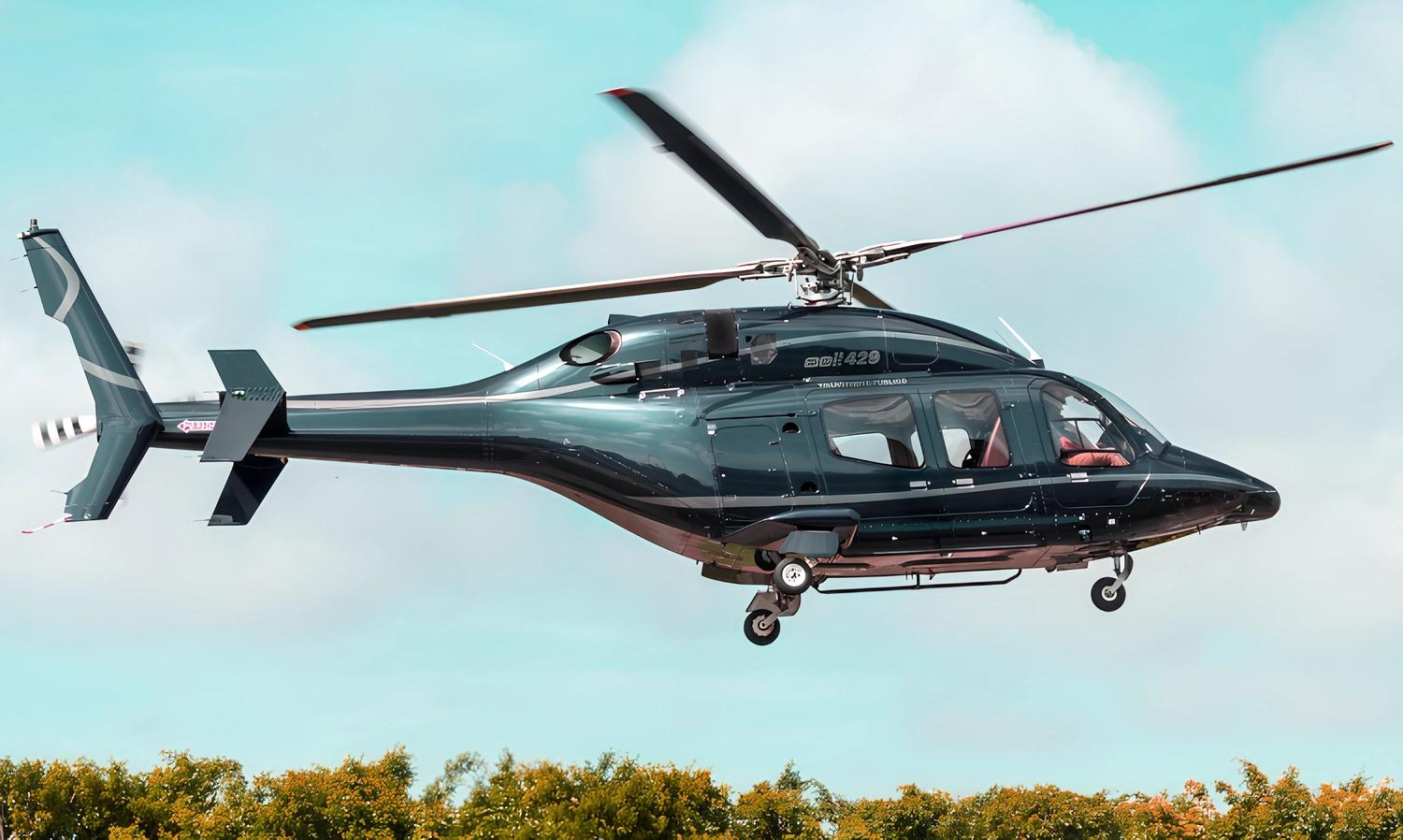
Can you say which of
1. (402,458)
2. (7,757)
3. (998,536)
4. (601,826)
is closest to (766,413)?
(998,536)

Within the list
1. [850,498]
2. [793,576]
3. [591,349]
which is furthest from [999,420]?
[591,349]

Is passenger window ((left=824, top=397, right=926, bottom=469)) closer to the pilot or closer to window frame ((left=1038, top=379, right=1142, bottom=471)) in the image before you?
window frame ((left=1038, top=379, right=1142, bottom=471))

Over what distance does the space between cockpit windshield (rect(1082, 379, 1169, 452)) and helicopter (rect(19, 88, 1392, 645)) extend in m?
0.04

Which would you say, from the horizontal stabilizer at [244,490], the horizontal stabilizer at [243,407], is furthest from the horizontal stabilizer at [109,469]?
the horizontal stabilizer at [244,490]

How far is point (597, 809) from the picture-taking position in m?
47.0

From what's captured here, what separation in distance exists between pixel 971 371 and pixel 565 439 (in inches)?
229

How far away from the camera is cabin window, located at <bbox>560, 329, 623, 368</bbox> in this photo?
22.9 metres

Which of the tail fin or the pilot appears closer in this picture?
the tail fin

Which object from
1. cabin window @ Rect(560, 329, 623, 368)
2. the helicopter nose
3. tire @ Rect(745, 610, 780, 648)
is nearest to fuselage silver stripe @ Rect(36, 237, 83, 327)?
cabin window @ Rect(560, 329, 623, 368)

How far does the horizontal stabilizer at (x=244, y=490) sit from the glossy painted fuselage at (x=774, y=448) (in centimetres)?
45

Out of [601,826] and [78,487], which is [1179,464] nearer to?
[78,487]

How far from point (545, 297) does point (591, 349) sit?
991mm

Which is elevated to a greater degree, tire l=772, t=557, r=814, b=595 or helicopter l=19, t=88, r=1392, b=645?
helicopter l=19, t=88, r=1392, b=645

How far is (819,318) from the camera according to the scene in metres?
23.1
